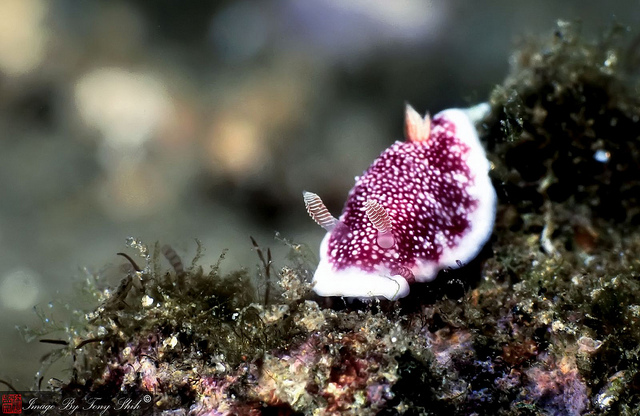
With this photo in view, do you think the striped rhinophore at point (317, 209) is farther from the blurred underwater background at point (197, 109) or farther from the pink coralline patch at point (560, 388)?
the blurred underwater background at point (197, 109)

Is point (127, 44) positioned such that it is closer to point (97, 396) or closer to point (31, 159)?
point (31, 159)

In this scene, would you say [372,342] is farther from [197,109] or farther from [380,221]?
[197,109]

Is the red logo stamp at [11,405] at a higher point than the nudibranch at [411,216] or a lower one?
lower

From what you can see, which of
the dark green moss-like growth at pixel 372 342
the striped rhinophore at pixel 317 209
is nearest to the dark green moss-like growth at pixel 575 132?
the dark green moss-like growth at pixel 372 342

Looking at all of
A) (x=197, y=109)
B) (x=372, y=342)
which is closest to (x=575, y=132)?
(x=372, y=342)

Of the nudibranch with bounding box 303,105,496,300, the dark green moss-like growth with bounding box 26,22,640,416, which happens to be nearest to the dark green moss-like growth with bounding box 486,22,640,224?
the nudibranch with bounding box 303,105,496,300

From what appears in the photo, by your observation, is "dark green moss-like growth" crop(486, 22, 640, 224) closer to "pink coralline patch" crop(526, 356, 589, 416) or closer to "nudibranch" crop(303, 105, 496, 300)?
"nudibranch" crop(303, 105, 496, 300)

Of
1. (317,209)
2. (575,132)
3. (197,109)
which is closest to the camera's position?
(317,209)

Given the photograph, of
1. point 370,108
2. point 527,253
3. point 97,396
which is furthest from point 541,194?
point 370,108
